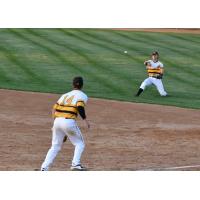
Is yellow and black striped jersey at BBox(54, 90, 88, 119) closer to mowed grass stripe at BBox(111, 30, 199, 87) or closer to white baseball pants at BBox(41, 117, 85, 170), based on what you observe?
white baseball pants at BBox(41, 117, 85, 170)

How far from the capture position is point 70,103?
1064 cm

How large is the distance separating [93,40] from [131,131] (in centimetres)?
2204

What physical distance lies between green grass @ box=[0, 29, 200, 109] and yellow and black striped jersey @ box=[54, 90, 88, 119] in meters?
9.75

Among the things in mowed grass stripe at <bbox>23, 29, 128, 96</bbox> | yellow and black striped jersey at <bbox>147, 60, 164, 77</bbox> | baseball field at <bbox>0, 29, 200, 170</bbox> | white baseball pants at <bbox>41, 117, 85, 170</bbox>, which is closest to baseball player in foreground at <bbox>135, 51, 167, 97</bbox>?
yellow and black striped jersey at <bbox>147, 60, 164, 77</bbox>

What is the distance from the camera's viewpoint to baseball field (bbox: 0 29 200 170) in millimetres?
13046

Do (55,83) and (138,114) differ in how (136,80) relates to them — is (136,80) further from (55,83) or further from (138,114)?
(138,114)

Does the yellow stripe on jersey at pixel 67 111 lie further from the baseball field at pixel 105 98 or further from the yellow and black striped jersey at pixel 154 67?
the yellow and black striped jersey at pixel 154 67

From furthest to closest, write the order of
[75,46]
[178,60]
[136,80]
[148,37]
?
[148,37]
[75,46]
[178,60]
[136,80]

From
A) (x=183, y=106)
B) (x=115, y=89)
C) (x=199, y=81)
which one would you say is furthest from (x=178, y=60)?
(x=183, y=106)

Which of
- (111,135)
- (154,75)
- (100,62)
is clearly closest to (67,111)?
(111,135)

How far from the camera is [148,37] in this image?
40.3 meters

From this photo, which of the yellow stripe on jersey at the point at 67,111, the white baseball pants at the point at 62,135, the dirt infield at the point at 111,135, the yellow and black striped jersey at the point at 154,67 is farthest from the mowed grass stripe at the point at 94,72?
the yellow stripe on jersey at the point at 67,111

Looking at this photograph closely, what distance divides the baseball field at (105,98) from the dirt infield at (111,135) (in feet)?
0.07

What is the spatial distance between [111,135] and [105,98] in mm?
5526
